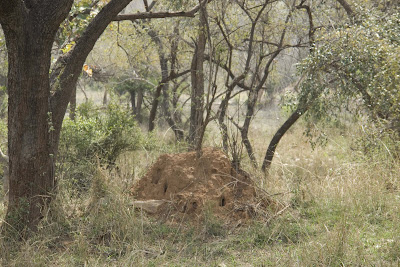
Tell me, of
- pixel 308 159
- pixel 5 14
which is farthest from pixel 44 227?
pixel 308 159

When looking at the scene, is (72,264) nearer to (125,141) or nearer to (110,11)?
(110,11)

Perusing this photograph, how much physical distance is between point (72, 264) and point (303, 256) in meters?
2.19

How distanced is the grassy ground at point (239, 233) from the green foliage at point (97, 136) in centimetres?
190

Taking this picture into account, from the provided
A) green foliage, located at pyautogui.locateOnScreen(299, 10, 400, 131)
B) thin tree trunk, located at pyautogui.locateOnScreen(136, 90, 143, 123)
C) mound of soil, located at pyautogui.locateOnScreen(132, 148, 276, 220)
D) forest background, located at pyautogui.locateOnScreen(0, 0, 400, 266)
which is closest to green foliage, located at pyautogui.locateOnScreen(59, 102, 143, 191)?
forest background, located at pyautogui.locateOnScreen(0, 0, 400, 266)

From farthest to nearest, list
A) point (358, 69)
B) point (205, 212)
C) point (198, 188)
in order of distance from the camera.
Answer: point (358, 69) < point (198, 188) < point (205, 212)

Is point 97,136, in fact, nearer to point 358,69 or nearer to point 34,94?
point 34,94

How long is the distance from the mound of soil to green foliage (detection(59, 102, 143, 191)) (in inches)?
72.8

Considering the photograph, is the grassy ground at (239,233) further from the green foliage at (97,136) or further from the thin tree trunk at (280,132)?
the thin tree trunk at (280,132)

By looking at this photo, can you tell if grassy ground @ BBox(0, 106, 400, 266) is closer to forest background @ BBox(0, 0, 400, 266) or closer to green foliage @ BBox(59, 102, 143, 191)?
forest background @ BBox(0, 0, 400, 266)

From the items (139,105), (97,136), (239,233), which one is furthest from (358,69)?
(139,105)

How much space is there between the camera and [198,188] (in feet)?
19.2

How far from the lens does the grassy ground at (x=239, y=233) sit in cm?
445

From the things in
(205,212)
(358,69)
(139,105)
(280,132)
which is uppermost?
(358,69)

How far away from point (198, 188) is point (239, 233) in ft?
2.68
